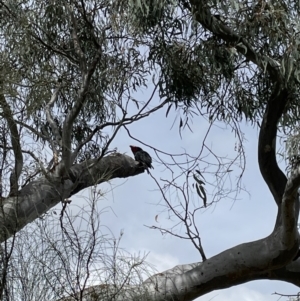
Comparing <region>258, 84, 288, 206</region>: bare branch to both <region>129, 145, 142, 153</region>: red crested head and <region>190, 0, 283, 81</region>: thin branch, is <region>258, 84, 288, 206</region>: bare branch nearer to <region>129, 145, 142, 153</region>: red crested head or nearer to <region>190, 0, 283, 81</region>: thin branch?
<region>190, 0, 283, 81</region>: thin branch

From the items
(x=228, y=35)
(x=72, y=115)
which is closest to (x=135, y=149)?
(x=72, y=115)

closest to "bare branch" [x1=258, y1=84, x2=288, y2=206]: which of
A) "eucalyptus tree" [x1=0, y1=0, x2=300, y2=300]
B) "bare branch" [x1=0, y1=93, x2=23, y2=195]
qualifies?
"eucalyptus tree" [x1=0, y1=0, x2=300, y2=300]

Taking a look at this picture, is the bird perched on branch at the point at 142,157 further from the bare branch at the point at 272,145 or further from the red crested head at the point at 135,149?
the bare branch at the point at 272,145

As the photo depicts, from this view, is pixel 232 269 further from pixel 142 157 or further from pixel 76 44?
pixel 76 44

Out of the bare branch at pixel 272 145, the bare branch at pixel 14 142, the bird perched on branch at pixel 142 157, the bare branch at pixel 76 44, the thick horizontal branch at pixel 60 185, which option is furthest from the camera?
the bird perched on branch at pixel 142 157

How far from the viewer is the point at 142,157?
5.93 meters

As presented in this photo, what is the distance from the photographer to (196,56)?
17.6 ft

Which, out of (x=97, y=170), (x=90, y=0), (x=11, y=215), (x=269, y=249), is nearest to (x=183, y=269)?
(x=269, y=249)

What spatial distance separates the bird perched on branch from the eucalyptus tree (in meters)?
0.06

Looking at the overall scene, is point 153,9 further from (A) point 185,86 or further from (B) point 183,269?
(B) point 183,269

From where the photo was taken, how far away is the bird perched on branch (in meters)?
5.90

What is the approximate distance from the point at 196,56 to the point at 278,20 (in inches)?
26.8

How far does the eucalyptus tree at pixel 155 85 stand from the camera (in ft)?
15.9

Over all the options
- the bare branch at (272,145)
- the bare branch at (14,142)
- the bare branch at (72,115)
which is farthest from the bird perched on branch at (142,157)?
the bare branch at (14,142)
